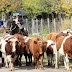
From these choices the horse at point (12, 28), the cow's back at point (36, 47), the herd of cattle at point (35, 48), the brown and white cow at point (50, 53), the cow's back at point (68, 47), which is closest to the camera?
the cow's back at point (68, 47)

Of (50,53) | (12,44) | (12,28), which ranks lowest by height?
(50,53)

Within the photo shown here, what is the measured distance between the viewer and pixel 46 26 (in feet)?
101

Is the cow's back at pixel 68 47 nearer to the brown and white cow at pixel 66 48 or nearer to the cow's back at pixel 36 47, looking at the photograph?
the brown and white cow at pixel 66 48

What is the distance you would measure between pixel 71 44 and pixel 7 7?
2532 centimetres

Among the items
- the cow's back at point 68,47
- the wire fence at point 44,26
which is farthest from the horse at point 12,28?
the wire fence at point 44,26

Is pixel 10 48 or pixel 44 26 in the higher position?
pixel 44 26

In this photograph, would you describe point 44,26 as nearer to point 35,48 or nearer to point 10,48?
point 35,48

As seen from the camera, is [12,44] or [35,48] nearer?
[12,44]

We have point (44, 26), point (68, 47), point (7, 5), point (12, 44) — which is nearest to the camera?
point (68, 47)

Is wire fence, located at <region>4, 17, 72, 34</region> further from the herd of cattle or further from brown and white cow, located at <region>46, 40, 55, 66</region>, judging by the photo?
the herd of cattle

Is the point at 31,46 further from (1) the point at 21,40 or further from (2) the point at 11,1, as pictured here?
(2) the point at 11,1

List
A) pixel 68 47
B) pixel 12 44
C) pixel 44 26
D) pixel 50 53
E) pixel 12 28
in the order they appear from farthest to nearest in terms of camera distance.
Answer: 1. pixel 44 26
2. pixel 12 28
3. pixel 50 53
4. pixel 12 44
5. pixel 68 47

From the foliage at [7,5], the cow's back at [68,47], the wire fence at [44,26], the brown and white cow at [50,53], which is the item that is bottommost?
the brown and white cow at [50,53]

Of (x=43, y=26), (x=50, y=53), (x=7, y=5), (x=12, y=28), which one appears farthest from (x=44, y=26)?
(x=50, y=53)
